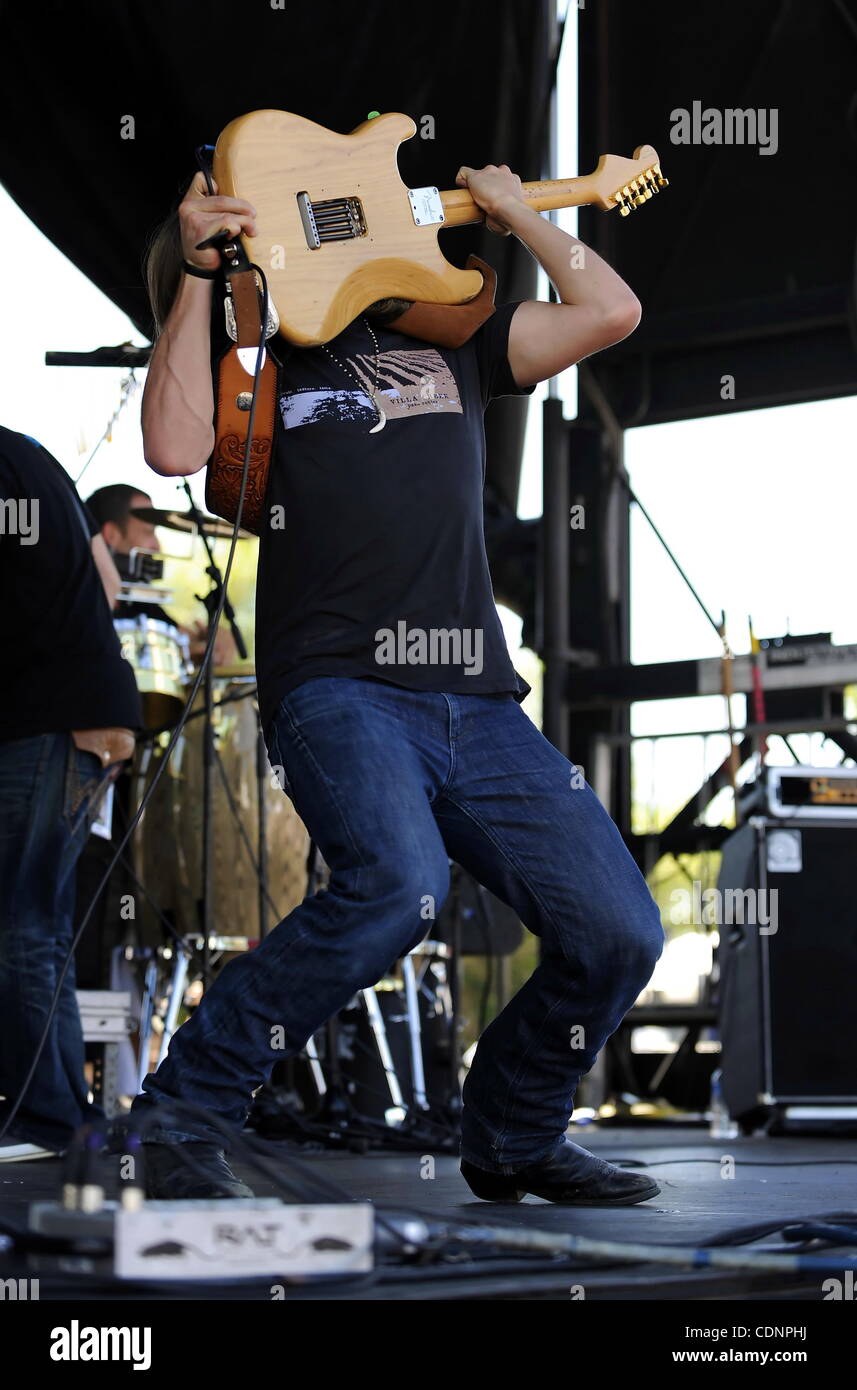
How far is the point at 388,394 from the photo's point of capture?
2.36 meters

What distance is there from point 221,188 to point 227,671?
9.27 feet

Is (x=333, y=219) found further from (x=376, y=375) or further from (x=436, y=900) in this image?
(x=436, y=900)

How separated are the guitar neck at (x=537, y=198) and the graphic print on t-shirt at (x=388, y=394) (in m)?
0.23

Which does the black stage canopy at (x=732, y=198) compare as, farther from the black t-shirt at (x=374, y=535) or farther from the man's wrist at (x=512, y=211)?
the black t-shirt at (x=374, y=535)

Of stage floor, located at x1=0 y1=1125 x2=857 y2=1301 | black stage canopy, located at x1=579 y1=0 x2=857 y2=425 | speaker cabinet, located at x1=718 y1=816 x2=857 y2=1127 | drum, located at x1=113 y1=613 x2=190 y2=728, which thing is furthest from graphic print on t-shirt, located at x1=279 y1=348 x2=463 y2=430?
black stage canopy, located at x1=579 y1=0 x2=857 y2=425

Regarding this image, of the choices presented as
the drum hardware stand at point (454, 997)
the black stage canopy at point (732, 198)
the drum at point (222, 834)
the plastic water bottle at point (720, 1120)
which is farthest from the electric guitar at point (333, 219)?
the black stage canopy at point (732, 198)

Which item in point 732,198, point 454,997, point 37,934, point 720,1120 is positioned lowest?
point 720,1120

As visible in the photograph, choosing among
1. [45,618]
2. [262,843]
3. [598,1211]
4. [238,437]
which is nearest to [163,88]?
[45,618]

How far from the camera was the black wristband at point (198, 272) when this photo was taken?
2.23 meters

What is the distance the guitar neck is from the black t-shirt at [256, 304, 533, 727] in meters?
0.26

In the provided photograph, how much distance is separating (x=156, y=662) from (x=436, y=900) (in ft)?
9.73
